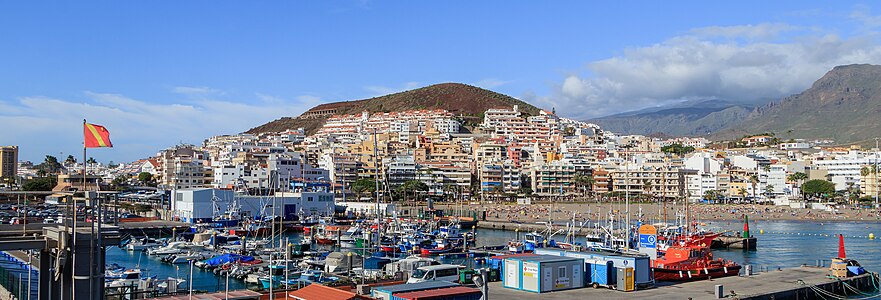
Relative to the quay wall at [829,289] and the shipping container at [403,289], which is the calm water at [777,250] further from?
the shipping container at [403,289]

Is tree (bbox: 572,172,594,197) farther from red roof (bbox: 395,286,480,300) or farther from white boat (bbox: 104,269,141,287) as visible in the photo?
red roof (bbox: 395,286,480,300)

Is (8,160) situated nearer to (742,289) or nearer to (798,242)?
(798,242)

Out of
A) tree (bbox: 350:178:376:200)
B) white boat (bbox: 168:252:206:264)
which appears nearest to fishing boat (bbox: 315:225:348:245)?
white boat (bbox: 168:252:206:264)

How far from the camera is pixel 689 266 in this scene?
2816cm

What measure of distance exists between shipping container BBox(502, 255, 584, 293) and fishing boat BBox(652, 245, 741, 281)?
14.0 feet

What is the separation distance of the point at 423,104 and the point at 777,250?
445 ft

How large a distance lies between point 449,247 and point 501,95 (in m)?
156

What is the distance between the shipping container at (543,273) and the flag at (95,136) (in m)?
13.5

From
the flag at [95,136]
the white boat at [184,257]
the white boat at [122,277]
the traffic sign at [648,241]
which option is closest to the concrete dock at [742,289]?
the traffic sign at [648,241]

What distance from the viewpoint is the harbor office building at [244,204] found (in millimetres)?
61750

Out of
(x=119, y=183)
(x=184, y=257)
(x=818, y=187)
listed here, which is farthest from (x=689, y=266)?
(x=818, y=187)

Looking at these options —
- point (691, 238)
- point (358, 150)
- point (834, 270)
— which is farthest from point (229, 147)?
point (834, 270)

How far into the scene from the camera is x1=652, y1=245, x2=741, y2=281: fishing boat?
27.3m

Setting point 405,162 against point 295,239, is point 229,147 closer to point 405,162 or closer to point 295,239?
point 405,162
